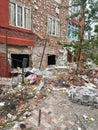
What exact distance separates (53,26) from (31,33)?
390 centimetres

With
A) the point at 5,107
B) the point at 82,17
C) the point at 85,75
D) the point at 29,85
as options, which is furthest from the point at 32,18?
the point at 5,107

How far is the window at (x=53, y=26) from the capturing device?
61.9ft

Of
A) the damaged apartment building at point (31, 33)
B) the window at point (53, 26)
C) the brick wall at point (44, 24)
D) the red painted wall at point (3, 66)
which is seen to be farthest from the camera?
the window at point (53, 26)

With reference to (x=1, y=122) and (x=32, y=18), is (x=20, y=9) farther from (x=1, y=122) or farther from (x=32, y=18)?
(x=1, y=122)

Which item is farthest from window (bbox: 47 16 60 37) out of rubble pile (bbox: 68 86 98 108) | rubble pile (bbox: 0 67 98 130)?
rubble pile (bbox: 68 86 98 108)

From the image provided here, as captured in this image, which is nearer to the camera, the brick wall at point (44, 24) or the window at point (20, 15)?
the window at point (20, 15)

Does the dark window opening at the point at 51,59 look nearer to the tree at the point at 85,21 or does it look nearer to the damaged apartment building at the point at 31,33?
the damaged apartment building at the point at 31,33

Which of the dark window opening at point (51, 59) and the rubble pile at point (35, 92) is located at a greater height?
the dark window opening at point (51, 59)

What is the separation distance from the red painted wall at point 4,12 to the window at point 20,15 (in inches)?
19.4

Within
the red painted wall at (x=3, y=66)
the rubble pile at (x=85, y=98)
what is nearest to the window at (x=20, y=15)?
the red painted wall at (x=3, y=66)

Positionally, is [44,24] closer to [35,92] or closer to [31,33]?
[31,33]

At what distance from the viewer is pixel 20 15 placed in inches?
601

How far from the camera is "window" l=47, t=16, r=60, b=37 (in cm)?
1888

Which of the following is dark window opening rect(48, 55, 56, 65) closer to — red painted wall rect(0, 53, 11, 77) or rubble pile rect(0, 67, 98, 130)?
red painted wall rect(0, 53, 11, 77)
